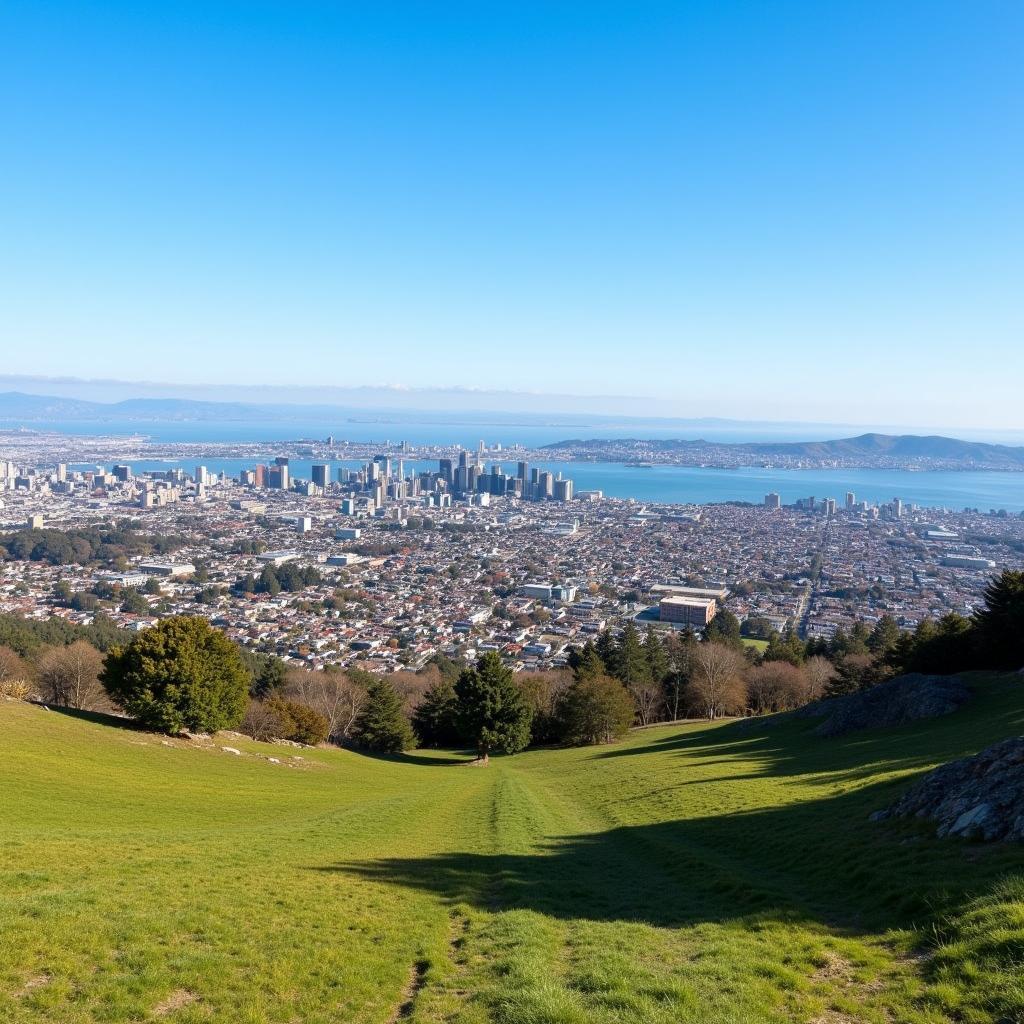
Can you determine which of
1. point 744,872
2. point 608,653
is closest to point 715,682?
point 608,653

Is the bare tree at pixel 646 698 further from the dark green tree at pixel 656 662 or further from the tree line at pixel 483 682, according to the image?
the dark green tree at pixel 656 662

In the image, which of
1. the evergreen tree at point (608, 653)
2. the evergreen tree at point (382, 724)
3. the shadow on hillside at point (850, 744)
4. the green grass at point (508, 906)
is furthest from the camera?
the evergreen tree at point (608, 653)

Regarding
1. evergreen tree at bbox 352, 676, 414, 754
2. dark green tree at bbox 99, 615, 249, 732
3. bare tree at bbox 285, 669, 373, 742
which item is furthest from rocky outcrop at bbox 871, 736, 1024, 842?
bare tree at bbox 285, 669, 373, 742

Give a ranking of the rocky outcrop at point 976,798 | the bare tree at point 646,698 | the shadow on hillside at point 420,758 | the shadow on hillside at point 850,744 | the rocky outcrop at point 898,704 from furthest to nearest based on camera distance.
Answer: the bare tree at point 646,698, the shadow on hillside at point 420,758, the rocky outcrop at point 898,704, the shadow on hillside at point 850,744, the rocky outcrop at point 976,798

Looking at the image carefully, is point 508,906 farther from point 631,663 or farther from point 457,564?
point 457,564

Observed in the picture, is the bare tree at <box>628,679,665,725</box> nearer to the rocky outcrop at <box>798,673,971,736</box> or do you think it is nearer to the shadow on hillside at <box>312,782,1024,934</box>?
the rocky outcrop at <box>798,673,971,736</box>

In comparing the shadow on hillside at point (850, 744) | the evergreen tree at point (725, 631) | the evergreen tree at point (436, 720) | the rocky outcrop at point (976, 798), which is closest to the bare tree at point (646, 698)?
the evergreen tree at point (725, 631)
